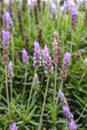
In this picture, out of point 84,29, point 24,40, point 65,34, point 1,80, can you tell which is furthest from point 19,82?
point 84,29

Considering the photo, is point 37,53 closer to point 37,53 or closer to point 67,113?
point 37,53

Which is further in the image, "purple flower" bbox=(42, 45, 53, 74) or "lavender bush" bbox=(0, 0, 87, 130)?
"lavender bush" bbox=(0, 0, 87, 130)

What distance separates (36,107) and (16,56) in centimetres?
42

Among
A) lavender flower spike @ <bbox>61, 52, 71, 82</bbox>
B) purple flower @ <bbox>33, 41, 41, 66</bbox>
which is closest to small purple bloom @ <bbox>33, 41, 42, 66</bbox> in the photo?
purple flower @ <bbox>33, 41, 41, 66</bbox>

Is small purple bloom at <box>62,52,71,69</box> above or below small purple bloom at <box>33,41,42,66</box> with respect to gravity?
Answer: below

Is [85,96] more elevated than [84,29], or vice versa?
[84,29]

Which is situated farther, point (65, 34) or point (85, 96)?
point (65, 34)

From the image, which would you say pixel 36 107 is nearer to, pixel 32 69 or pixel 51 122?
pixel 51 122

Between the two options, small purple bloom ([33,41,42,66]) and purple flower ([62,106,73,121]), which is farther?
small purple bloom ([33,41,42,66])

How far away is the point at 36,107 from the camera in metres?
2.40

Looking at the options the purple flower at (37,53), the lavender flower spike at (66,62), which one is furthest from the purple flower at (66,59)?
the purple flower at (37,53)

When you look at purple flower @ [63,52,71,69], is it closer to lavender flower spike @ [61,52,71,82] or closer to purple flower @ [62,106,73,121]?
lavender flower spike @ [61,52,71,82]

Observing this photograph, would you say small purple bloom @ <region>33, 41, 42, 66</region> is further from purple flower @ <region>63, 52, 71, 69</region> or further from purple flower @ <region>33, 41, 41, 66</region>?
purple flower @ <region>63, 52, 71, 69</region>

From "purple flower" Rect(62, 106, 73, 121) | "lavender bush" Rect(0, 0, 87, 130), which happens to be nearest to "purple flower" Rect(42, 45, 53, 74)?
"lavender bush" Rect(0, 0, 87, 130)
